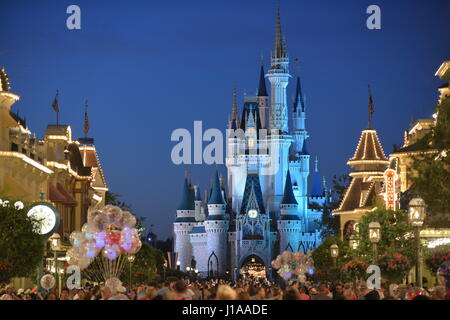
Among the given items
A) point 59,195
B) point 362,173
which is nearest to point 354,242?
point 59,195

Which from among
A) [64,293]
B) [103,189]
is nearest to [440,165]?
[64,293]

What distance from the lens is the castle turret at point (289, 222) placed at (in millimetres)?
193212

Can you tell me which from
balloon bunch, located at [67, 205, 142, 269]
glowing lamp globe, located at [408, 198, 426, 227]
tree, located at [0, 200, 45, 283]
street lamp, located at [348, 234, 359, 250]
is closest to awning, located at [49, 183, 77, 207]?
street lamp, located at [348, 234, 359, 250]

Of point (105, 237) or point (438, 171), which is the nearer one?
point (438, 171)

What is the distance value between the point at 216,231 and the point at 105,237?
6095 inches

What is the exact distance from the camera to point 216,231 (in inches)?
7682

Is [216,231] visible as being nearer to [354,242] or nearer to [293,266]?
[293,266]

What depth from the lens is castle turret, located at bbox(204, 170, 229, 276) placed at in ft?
632

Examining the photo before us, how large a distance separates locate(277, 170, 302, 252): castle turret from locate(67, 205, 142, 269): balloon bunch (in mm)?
151294

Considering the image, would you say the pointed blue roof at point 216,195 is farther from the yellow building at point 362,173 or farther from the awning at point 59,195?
the awning at point 59,195

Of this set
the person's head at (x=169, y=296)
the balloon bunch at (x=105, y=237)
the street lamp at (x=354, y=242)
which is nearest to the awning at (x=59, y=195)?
the street lamp at (x=354, y=242)

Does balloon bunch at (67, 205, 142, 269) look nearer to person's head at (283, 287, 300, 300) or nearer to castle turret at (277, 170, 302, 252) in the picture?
person's head at (283, 287, 300, 300)

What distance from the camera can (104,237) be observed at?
1598 inches
